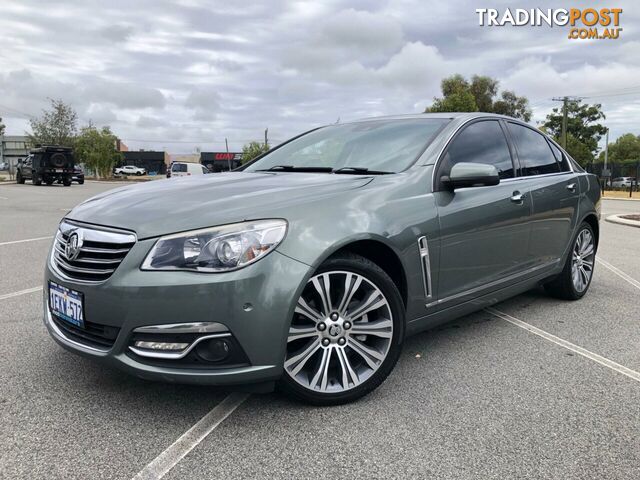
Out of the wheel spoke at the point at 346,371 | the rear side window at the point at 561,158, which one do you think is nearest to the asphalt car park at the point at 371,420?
the wheel spoke at the point at 346,371

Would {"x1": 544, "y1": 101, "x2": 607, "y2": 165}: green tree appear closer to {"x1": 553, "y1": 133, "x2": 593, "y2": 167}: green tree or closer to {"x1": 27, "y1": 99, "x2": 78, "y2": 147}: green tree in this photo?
{"x1": 553, "y1": 133, "x2": 593, "y2": 167}: green tree

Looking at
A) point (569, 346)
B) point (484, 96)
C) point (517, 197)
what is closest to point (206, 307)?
point (517, 197)

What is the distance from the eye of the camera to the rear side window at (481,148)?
11.7 feet

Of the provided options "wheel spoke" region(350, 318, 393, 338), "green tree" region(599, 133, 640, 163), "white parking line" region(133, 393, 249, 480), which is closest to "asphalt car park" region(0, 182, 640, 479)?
"white parking line" region(133, 393, 249, 480)

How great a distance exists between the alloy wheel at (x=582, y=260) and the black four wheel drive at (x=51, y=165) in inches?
1233

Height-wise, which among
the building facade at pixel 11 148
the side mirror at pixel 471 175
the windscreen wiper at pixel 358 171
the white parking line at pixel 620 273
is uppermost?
the building facade at pixel 11 148

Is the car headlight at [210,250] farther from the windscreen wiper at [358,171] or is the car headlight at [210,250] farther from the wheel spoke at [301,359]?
the windscreen wiper at [358,171]

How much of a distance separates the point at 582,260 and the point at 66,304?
14.3ft

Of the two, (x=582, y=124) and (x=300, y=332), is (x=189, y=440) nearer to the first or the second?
(x=300, y=332)

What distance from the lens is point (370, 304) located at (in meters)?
2.85

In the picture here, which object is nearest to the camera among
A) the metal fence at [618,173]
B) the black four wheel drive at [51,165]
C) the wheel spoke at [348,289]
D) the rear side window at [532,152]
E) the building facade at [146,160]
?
the wheel spoke at [348,289]

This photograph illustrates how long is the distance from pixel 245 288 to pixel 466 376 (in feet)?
5.08

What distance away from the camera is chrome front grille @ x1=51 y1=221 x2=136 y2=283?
253cm

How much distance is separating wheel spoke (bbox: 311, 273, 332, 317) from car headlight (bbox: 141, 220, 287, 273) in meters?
0.30
